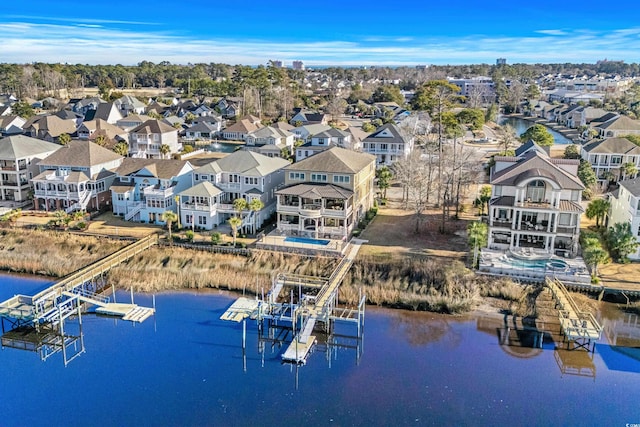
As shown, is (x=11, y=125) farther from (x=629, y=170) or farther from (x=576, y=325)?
(x=629, y=170)

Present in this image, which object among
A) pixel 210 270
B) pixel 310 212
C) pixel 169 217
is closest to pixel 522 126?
pixel 310 212

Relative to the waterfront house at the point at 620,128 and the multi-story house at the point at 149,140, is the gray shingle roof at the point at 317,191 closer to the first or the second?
the multi-story house at the point at 149,140

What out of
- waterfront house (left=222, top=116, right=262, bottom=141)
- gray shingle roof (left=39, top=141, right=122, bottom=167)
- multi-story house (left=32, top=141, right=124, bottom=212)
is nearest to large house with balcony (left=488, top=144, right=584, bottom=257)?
multi-story house (left=32, top=141, right=124, bottom=212)

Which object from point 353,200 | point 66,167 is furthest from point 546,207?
point 66,167

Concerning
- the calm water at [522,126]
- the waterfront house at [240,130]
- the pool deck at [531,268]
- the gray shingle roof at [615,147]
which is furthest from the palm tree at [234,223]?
the calm water at [522,126]

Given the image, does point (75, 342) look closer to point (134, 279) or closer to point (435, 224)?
point (134, 279)

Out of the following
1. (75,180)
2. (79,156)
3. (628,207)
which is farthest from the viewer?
(79,156)

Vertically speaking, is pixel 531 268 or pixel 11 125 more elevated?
pixel 11 125
